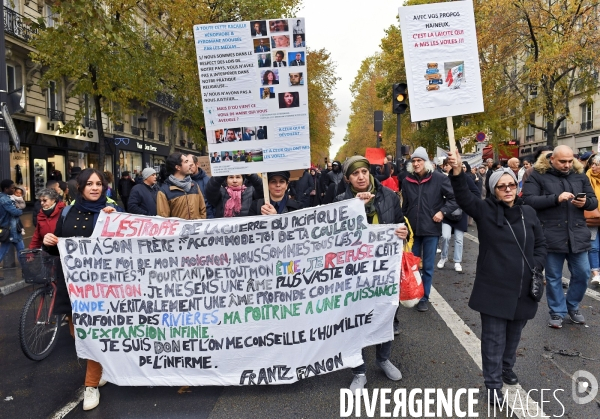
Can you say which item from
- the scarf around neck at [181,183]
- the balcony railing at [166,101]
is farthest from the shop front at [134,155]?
the scarf around neck at [181,183]

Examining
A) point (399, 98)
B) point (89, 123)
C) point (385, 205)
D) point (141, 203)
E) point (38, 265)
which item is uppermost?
point (89, 123)

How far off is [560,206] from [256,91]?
11.4 ft

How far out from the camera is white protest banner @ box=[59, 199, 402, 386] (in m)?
3.77

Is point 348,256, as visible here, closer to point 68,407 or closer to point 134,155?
point 68,407

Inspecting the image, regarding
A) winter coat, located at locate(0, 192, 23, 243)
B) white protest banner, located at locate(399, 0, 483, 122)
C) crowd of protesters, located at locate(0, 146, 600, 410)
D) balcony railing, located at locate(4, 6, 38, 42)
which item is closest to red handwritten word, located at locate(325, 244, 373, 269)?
crowd of protesters, located at locate(0, 146, 600, 410)

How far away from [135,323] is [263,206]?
4.66 ft

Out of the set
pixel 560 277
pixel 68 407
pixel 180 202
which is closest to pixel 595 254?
pixel 560 277

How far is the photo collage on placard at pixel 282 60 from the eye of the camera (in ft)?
13.3

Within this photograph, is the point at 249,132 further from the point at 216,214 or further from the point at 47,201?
the point at 47,201

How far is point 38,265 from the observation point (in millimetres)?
4445

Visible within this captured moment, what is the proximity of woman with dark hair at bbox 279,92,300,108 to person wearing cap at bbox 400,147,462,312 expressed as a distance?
7.59ft

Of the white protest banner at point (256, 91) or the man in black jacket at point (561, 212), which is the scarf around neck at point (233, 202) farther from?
the man in black jacket at point (561, 212)

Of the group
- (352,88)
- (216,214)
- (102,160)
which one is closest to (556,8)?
(102,160)

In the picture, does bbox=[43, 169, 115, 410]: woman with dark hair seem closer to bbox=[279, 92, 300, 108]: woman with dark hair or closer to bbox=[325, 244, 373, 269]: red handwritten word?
bbox=[279, 92, 300, 108]: woman with dark hair
